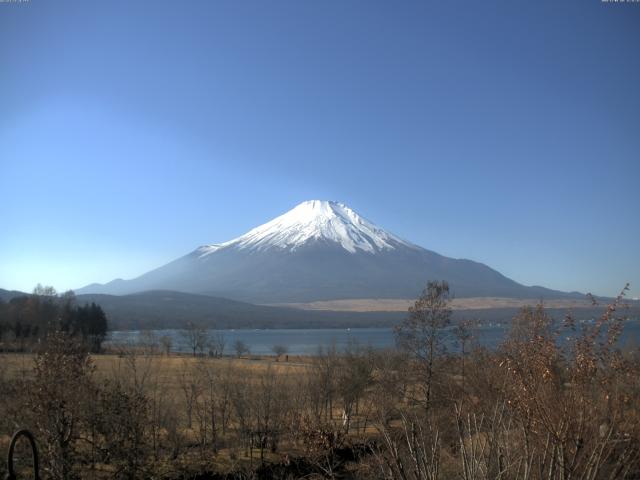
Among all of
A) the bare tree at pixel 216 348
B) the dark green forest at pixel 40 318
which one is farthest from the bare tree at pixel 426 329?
the dark green forest at pixel 40 318

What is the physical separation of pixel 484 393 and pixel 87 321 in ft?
239

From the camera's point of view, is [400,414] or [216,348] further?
[216,348]

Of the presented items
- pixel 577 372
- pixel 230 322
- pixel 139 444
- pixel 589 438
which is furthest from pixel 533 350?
pixel 230 322

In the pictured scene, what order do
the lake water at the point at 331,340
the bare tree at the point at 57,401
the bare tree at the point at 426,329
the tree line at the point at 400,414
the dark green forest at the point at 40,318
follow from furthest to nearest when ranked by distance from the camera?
the dark green forest at the point at 40,318 < the lake water at the point at 331,340 < the bare tree at the point at 426,329 < the bare tree at the point at 57,401 < the tree line at the point at 400,414

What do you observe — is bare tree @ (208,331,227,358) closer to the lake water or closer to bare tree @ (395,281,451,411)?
the lake water

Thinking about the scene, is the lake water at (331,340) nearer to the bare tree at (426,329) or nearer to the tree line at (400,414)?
the bare tree at (426,329)

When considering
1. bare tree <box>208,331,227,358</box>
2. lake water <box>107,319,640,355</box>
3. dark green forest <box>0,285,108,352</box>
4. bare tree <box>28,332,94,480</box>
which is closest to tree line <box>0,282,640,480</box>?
bare tree <box>28,332,94,480</box>

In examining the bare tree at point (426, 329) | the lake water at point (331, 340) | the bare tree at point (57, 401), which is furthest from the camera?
the lake water at point (331, 340)

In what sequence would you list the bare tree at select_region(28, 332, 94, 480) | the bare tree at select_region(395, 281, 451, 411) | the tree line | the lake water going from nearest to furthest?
the tree line, the bare tree at select_region(28, 332, 94, 480), the bare tree at select_region(395, 281, 451, 411), the lake water

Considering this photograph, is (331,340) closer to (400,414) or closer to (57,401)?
(57,401)

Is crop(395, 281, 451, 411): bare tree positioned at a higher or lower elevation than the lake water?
higher

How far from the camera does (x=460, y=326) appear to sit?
2631 centimetres

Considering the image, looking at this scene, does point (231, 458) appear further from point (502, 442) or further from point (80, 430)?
point (502, 442)

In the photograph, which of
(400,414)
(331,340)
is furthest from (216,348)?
(400,414)
